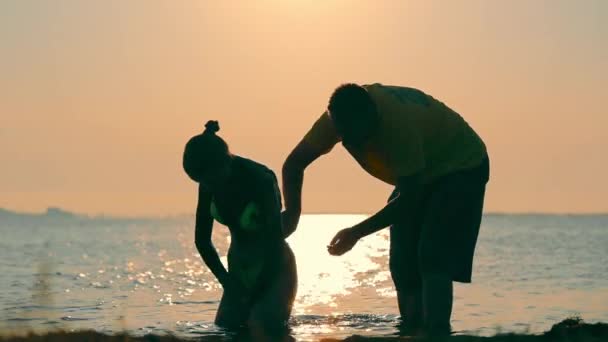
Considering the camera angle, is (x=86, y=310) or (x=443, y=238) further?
(x=86, y=310)

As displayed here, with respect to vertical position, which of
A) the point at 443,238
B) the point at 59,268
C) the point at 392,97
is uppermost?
the point at 392,97

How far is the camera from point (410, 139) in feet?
23.1

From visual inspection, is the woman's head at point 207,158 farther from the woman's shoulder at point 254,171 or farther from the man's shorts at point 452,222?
the man's shorts at point 452,222

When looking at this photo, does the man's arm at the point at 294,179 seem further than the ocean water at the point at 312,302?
No

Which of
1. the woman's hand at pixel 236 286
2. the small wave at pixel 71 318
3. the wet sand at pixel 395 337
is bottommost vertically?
the small wave at pixel 71 318

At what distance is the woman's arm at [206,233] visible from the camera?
731cm

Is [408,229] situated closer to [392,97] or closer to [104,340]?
[392,97]

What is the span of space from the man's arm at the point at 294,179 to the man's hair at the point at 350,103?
33.4 inches

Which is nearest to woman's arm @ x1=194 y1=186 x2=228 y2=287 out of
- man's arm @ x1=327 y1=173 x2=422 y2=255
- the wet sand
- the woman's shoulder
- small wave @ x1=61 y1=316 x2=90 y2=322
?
the woman's shoulder

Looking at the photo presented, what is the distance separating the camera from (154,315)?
12.7 meters

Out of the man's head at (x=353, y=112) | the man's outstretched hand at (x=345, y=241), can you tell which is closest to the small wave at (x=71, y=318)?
the man's outstretched hand at (x=345, y=241)

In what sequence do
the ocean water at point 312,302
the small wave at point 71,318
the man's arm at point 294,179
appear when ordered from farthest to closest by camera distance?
the small wave at point 71,318, the ocean water at point 312,302, the man's arm at point 294,179

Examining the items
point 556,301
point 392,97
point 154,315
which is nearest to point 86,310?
point 154,315

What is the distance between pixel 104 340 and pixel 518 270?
19872 mm
